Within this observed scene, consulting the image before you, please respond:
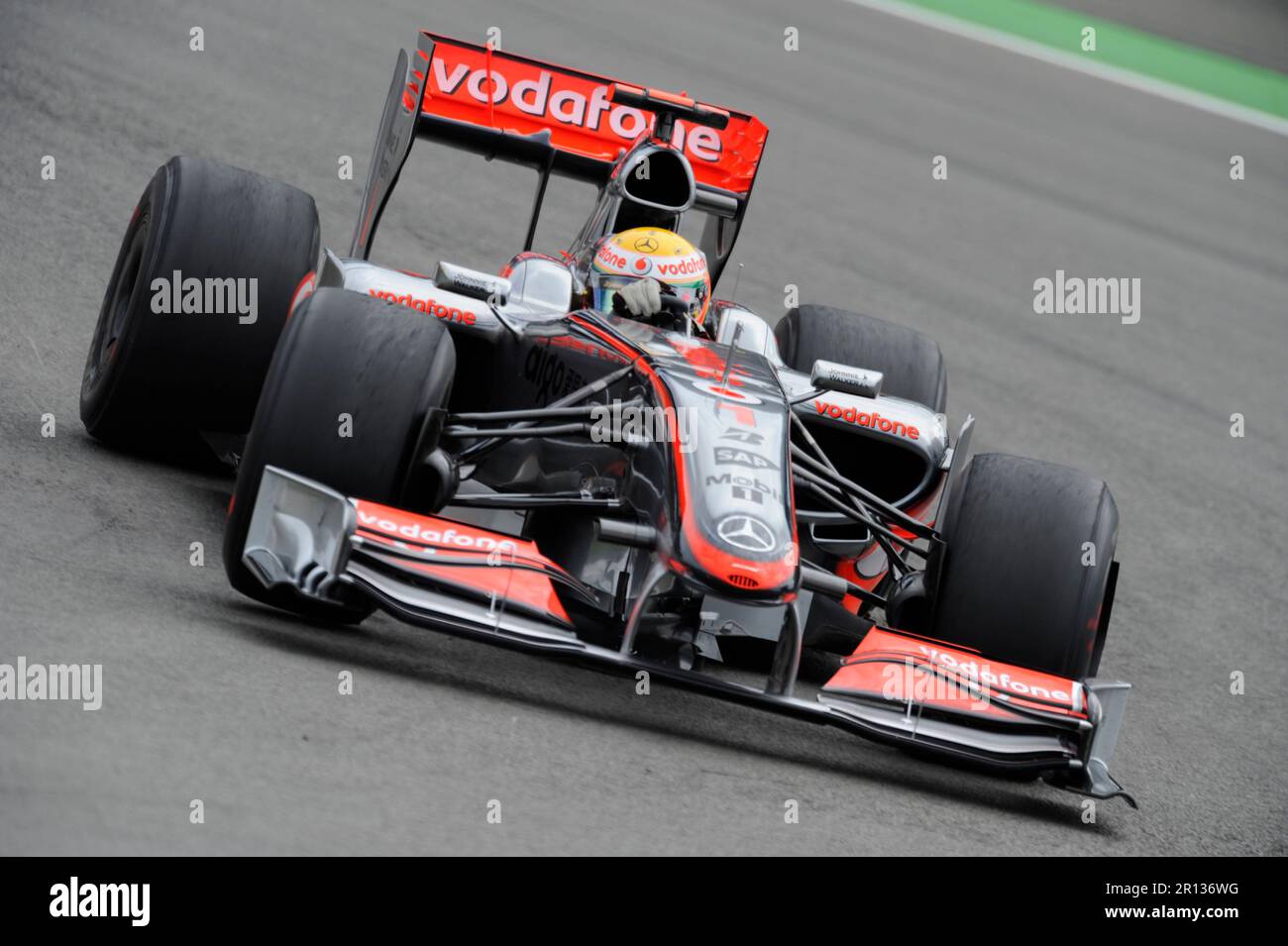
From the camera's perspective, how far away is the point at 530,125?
8.50 meters

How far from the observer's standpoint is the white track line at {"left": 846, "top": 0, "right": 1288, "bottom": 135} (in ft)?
79.2

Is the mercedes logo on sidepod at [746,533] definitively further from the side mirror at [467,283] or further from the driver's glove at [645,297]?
the side mirror at [467,283]

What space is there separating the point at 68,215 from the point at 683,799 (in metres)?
6.86

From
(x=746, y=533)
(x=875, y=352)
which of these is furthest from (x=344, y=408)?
(x=875, y=352)

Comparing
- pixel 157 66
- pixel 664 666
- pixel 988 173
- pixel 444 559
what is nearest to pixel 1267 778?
pixel 664 666

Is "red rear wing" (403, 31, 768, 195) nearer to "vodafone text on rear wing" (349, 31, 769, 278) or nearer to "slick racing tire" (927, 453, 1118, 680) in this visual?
"vodafone text on rear wing" (349, 31, 769, 278)

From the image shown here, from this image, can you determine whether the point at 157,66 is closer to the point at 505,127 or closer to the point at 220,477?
the point at 505,127

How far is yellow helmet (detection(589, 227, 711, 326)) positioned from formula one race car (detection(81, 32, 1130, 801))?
0.01 meters

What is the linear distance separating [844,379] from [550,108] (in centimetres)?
242

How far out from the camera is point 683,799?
5.01m

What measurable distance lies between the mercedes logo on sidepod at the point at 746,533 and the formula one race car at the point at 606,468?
10mm

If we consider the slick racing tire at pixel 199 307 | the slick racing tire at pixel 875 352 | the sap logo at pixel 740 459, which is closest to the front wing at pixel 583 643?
the sap logo at pixel 740 459

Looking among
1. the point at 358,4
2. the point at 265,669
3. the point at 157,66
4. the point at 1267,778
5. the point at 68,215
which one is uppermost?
the point at 358,4

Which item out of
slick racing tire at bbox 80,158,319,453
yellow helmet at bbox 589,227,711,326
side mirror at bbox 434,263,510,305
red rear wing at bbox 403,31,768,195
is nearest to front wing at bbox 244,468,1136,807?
side mirror at bbox 434,263,510,305
